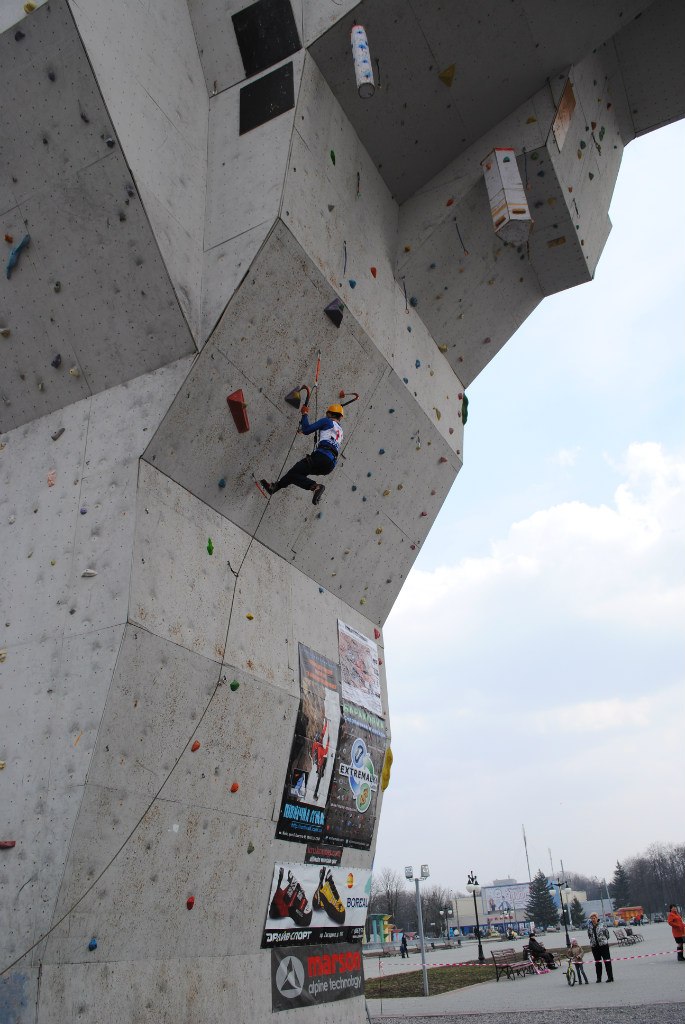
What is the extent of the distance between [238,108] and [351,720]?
4930mm

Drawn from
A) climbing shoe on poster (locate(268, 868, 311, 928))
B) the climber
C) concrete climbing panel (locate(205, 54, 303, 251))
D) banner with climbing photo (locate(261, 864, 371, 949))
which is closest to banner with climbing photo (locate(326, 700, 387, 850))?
banner with climbing photo (locate(261, 864, 371, 949))

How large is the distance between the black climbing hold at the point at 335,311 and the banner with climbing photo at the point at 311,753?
2.53m

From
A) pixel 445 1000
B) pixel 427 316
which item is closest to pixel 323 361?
pixel 427 316

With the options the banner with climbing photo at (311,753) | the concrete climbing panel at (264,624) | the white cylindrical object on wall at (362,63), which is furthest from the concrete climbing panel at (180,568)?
the white cylindrical object on wall at (362,63)

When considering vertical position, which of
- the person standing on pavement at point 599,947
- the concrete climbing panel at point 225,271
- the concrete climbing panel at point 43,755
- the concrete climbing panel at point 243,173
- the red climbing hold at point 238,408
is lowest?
the person standing on pavement at point 599,947

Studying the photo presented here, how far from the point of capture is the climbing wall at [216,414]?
4.34 m

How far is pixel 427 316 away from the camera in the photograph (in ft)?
22.3

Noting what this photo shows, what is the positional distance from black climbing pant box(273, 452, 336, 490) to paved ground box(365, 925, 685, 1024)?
17.8 feet

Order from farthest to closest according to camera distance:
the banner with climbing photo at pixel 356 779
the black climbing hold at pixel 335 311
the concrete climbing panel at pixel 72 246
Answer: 1. the banner with climbing photo at pixel 356 779
2. the black climbing hold at pixel 335 311
3. the concrete climbing panel at pixel 72 246

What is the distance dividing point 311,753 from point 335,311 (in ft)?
11.1

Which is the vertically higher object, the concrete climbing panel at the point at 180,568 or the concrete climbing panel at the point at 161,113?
the concrete climbing panel at the point at 161,113

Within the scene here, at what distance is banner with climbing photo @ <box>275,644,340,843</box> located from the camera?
5.71m

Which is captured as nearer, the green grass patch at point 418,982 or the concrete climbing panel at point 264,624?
the concrete climbing panel at point 264,624

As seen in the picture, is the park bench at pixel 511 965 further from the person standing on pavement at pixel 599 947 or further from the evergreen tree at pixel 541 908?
the evergreen tree at pixel 541 908
